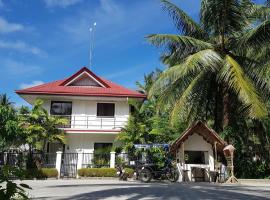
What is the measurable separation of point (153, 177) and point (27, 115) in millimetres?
9097

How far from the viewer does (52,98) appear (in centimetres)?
2630

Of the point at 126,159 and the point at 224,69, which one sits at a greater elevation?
the point at 224,69

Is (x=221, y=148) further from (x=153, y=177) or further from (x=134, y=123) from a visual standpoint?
(x=134, y=123)

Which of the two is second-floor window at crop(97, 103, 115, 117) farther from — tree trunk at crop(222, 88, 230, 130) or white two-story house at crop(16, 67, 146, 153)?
tree trunk at crop(222, 88, 230, 130)

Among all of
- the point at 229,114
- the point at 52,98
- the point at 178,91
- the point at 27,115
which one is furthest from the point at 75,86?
the point at 229,114

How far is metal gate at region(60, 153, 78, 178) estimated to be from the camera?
→ 2236cm

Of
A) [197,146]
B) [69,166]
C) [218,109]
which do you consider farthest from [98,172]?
[218,109]

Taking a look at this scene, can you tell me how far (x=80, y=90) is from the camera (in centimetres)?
2628

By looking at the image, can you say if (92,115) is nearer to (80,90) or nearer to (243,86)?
(80,90)

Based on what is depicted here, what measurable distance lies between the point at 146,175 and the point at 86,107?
9.76 meters

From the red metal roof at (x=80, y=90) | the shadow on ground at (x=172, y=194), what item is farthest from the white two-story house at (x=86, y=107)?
the shadow on ground at (x=172, y=194)

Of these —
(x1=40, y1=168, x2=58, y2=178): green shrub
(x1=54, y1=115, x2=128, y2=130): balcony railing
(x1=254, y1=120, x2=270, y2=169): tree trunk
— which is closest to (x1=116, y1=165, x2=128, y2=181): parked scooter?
(x1=40, y1=168, x2=58, y2=178): green shrub

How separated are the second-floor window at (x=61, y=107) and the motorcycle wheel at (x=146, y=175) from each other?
32.6 ft

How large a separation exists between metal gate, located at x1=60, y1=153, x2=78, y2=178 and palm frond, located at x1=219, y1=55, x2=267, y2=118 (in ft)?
33.8
